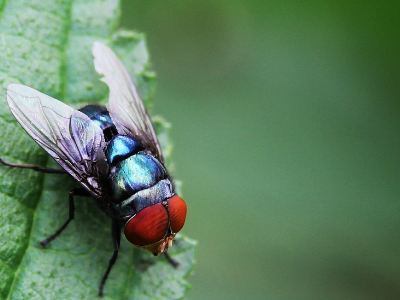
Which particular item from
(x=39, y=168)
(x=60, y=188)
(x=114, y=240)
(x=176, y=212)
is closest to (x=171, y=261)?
(x=114, y=240)

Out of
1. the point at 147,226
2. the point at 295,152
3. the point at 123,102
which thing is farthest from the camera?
the point at 295,152

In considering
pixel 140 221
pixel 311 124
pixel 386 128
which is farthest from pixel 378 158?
pixel 140 221

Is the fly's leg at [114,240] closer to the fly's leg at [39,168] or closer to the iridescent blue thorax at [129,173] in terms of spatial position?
the iridescent blue thorax at [129,173]

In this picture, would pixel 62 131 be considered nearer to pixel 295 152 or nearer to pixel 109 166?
pixel 109 166

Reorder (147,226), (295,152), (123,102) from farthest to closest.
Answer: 1. (295,152)
2. (123,102)
3. (147,226)

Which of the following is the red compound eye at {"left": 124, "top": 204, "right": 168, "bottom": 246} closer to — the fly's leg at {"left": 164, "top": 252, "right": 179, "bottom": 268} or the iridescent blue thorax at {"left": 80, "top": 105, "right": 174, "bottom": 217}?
the iridescent blue thorax at {"left": 80, "top": 105, "right": 174, "bottom": 217}

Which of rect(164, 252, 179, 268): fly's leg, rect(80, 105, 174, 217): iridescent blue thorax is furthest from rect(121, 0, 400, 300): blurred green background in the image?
rect(80, 105, 174, 217): iridescent blue thorax
